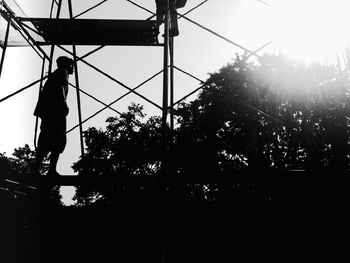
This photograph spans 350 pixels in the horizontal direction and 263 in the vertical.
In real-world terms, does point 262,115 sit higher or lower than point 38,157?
higher

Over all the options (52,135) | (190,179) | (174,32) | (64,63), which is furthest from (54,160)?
(174,32)

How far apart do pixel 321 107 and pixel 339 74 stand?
12.0 ft

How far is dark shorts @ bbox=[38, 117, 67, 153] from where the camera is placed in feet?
11.3

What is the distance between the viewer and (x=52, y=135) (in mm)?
3457

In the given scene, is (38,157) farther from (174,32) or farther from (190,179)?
(174,32)

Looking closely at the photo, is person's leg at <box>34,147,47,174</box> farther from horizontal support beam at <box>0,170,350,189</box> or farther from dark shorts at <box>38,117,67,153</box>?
horizontal support beam at <box>0,170,350,189</box>

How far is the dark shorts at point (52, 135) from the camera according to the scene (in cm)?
344

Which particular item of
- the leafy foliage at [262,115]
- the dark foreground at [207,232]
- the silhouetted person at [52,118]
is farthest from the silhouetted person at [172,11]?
the leafy foliage at [262,115]

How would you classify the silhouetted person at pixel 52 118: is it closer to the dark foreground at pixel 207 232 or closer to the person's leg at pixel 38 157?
the person's leg at pixel 38 157

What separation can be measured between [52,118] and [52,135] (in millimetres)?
221

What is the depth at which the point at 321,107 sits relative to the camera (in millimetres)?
17391

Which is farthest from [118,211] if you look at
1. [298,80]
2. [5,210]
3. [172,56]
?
[298,80]

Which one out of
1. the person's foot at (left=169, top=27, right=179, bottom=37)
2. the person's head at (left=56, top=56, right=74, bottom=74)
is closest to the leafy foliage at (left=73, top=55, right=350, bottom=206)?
the person's foot at (left=169, top=27, right=179, bottom=37)

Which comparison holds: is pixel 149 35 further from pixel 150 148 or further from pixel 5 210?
pixel 150 148
